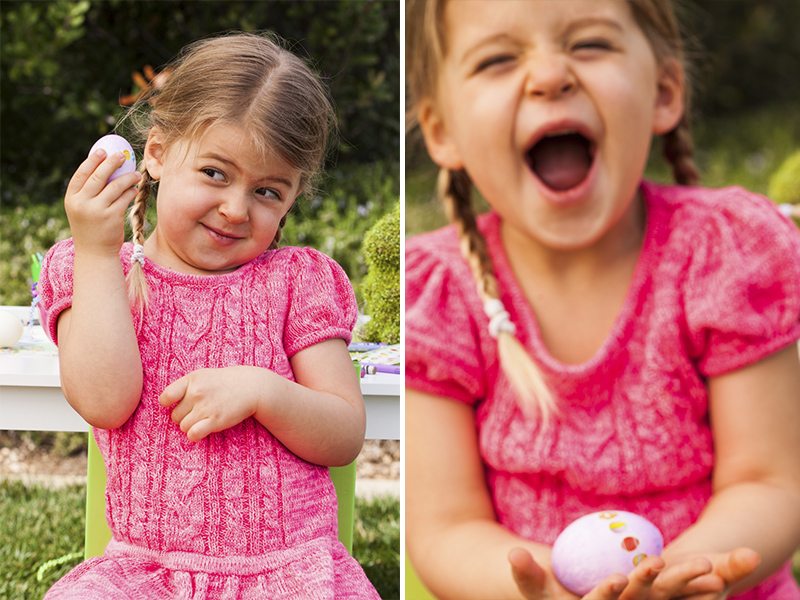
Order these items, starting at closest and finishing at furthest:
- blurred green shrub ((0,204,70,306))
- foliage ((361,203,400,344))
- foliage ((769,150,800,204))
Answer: foliage ((769,150,800,204)) → foliage ((361,203,400,344)) → blurred green shrub ((0,204,70,306))

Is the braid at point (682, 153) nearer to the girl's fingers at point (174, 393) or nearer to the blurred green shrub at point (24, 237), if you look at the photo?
the girl's fingers at point (174, 393)

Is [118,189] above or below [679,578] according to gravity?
above

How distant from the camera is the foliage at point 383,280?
58.7 inches

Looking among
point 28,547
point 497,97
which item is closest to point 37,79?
point 28,547

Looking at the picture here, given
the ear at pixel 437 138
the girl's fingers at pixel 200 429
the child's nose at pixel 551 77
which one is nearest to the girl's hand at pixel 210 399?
the girl's fingers at pixel 200 429

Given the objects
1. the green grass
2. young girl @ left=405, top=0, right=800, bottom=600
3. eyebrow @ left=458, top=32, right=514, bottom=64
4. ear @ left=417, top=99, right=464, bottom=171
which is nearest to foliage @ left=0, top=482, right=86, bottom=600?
the green grass

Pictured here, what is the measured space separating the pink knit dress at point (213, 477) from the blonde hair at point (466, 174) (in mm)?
195

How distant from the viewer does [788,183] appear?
4.42ft

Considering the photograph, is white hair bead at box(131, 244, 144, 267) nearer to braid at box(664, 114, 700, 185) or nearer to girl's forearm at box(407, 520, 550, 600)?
girl's forearm at box(407, 520, 550, 600)

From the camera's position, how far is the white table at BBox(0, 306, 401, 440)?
1404 millimetres

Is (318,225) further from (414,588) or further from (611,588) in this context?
(611,588)

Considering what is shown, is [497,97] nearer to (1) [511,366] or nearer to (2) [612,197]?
(2) [612,197]

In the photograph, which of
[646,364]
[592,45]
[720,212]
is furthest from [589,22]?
[646,364]

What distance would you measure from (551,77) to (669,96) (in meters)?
0.15
